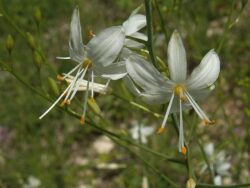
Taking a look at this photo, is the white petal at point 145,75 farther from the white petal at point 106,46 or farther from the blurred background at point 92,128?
the blurred background at point 92,128

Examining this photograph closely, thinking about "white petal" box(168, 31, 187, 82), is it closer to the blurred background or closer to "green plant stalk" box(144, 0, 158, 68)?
"green plant stalk" box(144, 0, 158, 68)

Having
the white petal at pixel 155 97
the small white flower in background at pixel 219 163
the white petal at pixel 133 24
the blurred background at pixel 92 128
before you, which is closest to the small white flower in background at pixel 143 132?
the blurred background at pixel 92 128

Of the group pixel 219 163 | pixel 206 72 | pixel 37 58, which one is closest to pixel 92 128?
pixel 219 163

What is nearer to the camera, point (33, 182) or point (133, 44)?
point (133, 44)

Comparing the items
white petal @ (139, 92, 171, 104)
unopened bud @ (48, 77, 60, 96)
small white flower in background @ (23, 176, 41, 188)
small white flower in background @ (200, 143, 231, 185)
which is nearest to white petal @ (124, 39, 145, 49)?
white petal @ (139, 92, 171, 104)

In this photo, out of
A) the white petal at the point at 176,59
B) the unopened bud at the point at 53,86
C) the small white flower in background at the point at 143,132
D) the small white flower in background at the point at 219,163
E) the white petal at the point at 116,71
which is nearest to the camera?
the white petal at the point at 176,59

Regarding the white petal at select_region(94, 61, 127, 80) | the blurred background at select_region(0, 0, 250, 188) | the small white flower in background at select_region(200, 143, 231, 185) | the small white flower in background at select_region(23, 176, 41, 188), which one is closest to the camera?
the white petal at select_region(94, 61, 127, 80)

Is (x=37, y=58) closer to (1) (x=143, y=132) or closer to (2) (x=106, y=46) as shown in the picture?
(2) (x=106, y=46)
